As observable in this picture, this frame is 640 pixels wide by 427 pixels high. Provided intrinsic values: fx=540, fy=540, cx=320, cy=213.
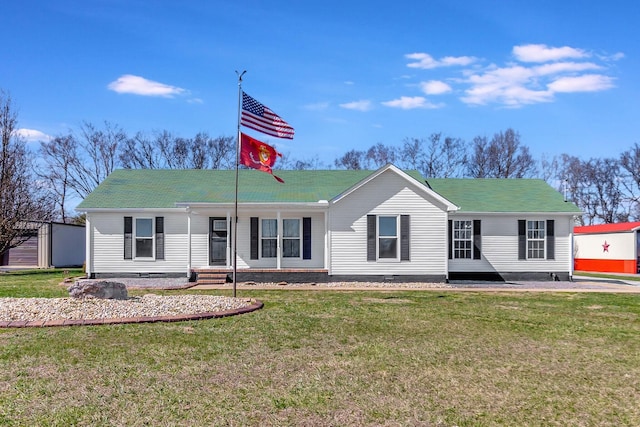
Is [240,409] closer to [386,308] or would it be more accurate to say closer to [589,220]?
[386,308]

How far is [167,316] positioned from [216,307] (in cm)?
132

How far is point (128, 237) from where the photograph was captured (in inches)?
816

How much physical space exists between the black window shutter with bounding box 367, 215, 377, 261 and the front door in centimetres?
549

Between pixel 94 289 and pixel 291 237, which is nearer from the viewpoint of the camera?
pixel 94 289

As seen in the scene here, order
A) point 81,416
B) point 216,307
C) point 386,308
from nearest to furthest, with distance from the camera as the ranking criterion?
point 81,416 < point 216,307 < point 386,308

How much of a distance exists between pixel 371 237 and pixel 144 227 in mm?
8746

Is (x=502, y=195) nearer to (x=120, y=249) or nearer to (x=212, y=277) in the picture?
(x=212, y=277)

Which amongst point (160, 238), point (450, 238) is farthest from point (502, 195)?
point (160, 238)

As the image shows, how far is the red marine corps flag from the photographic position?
14.1 meters

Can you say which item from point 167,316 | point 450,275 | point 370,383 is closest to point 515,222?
point 450,275

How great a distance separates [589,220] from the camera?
174 feet

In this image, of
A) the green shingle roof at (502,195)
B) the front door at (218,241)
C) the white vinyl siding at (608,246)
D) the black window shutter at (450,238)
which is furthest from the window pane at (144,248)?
the white vinyl siding at (608,246)

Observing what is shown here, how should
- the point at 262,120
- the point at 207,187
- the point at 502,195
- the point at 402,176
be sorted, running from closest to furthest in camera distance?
1. the point at 262,120
2. the point at 402,176
3. the point at 207,187
4. the point at 502,195

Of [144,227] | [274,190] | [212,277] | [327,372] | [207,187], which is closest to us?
[327,372]
